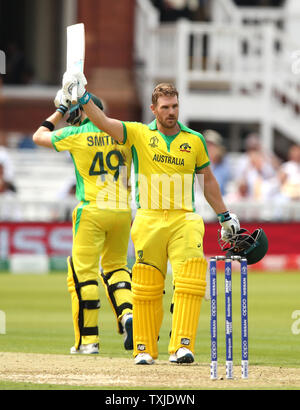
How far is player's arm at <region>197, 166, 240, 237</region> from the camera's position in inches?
339

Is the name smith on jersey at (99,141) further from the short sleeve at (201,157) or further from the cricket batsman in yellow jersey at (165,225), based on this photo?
the short sleeve at (201,157)

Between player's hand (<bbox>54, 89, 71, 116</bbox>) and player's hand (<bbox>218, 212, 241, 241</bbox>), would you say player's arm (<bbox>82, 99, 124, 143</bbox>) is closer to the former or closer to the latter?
player's hand (<bbox>54, 89, 71, 116</bbox>)

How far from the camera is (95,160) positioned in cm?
955

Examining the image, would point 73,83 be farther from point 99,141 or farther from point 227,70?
point 227,70

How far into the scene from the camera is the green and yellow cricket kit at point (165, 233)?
27.7ft

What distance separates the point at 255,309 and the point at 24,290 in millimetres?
3373

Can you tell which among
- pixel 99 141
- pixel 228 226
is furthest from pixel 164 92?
pixel 99 141

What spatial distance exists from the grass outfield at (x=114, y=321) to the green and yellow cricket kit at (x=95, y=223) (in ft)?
1.27

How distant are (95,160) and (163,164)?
3.93ft

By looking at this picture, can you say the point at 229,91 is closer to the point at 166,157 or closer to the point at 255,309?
the point at 255,309

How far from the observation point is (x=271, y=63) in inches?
879

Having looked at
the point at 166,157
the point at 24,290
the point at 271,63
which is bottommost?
the point at 24,290

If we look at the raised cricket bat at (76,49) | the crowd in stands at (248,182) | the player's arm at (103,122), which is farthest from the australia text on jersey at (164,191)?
the crowd in stands at (248,182)
